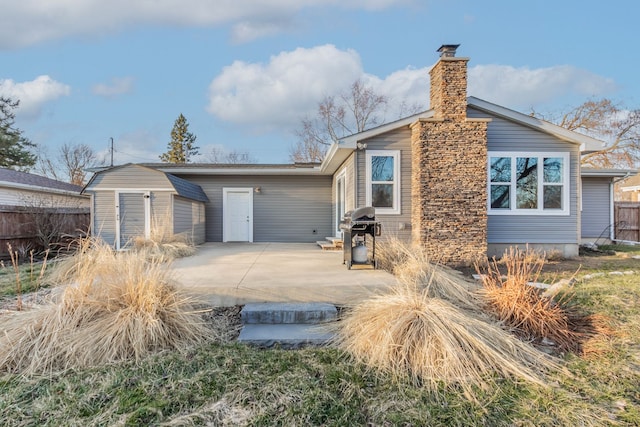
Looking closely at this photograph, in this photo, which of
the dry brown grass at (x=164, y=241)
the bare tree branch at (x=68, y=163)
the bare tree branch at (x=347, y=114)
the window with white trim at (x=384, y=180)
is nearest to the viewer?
Answer: the dry brown grass at (x=164, y=241)

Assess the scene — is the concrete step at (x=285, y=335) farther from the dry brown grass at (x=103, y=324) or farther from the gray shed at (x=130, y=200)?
the gray shed at (x=130, y=200)

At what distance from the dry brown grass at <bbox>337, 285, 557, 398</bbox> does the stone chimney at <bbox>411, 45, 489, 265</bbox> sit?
501cm

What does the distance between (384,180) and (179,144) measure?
1133 inches

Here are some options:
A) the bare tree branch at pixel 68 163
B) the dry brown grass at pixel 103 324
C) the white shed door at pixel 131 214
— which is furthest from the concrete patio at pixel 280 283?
the bare tree branch at pixel 68 163

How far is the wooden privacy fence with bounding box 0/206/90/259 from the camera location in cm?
871

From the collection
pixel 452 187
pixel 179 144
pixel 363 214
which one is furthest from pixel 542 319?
pixel 179 144

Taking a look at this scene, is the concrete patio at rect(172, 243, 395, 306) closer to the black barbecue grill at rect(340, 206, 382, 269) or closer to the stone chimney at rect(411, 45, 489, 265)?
the black barbecue grill at rect(340, 206, 382, 269)

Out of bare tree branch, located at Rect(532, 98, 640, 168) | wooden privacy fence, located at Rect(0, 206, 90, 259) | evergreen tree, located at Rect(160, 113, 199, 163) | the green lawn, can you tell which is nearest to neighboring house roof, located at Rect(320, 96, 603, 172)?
the green lawn

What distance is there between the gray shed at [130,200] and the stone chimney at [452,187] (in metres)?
6.36

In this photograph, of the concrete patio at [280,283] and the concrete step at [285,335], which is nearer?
the concrete step at [285,335]

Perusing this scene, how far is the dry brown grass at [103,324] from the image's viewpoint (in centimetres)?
246

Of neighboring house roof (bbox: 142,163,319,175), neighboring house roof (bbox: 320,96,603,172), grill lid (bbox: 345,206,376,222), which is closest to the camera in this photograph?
grill lid (bbox: 345,206,376,222)

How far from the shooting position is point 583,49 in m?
9.62

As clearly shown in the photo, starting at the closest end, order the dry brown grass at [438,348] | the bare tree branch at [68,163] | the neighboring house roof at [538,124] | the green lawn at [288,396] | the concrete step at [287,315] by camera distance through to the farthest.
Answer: the green lawn at [288,396], the dry brown grass at [438,348], the concrete step at [287,315], the neighboring house roof at [538,124], the bare tree branch at [68,163]
